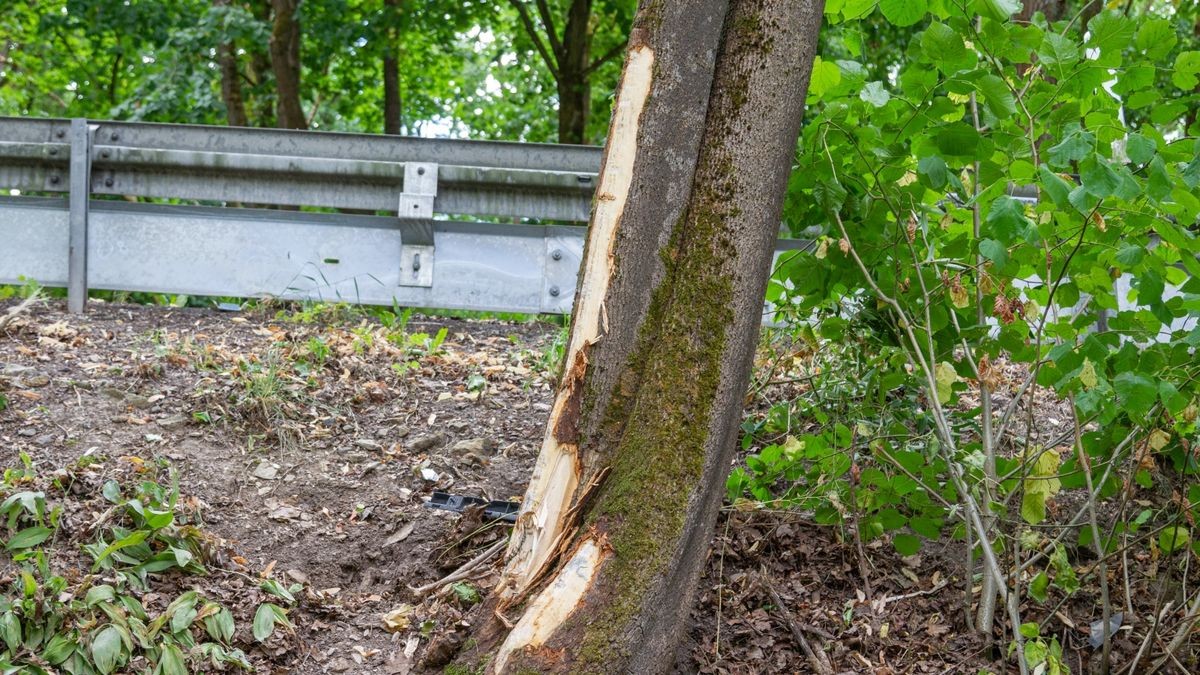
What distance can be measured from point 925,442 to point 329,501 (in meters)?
Answer: 2.35

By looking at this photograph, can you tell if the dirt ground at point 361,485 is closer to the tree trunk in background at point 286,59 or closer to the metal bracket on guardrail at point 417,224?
the metal bracket on guardrail at point 417,224

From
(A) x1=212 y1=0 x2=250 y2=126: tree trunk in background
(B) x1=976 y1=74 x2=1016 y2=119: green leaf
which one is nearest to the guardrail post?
(B) x1=976 y1=74 x2=1016 y2=119: green leaf

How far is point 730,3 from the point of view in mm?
3117

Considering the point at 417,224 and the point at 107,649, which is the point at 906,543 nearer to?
the point at 107,649

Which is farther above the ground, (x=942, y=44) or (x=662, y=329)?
(x=942, y=44)

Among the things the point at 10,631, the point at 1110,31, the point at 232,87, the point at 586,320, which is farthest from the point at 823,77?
the point at 232,87

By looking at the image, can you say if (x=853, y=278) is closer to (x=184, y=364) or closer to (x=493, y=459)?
(x=493, y=459)

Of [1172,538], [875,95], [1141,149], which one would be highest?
[875,95]

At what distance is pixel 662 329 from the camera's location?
3.06 metres

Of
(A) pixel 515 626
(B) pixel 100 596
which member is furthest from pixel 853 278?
(B) pixel 100 596

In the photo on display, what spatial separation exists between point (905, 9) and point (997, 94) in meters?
0.36

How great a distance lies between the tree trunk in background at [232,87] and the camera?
12734 millimetres

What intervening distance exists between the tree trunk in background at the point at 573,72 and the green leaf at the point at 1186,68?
10.2m

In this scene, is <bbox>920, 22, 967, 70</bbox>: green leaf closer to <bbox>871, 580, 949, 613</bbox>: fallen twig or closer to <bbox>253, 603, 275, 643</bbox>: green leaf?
<bbox>871, 580, 949, 613</bbox>: fallen twig
